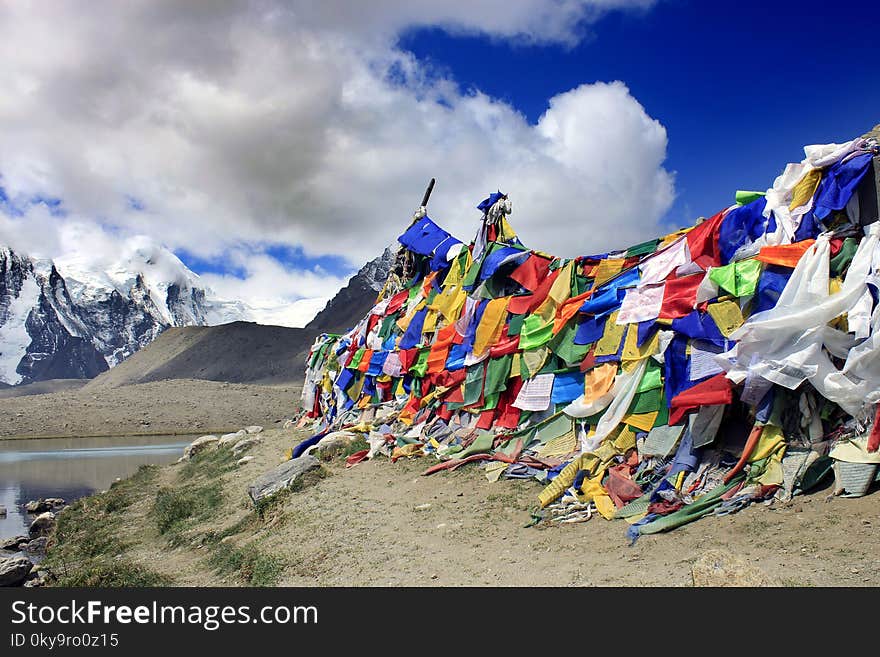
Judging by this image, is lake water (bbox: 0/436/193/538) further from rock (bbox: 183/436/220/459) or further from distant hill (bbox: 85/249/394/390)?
distant hill (bbox: 85/249/394/390)

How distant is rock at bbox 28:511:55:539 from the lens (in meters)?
13.8

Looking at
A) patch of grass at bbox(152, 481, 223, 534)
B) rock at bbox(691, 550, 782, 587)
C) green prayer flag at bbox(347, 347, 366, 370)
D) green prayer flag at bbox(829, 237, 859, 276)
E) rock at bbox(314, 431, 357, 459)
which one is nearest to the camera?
rock at bbox(691, 550, 782, 587)

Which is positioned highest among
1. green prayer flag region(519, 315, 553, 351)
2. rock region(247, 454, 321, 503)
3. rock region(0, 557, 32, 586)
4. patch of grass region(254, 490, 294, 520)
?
green prayer flag region(519, 315, 553, 351)

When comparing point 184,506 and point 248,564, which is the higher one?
point 248,564

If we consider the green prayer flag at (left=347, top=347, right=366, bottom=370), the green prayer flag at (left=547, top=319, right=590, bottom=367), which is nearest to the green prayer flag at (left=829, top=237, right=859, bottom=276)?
the green prayer flag at (left=547, top=319, right=590, bottom=367)

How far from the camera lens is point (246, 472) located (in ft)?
49.9

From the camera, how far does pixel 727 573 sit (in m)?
4.38

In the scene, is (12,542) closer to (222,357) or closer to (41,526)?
(41,526)

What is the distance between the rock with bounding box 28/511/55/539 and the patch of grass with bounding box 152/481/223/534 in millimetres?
2153

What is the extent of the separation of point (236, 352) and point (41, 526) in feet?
217

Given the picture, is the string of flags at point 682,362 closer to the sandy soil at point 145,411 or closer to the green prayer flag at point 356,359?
the green prayer flag at point 356,359

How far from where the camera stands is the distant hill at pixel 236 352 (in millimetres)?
72938

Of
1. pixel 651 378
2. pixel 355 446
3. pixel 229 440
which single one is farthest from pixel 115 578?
pixel 229 440
